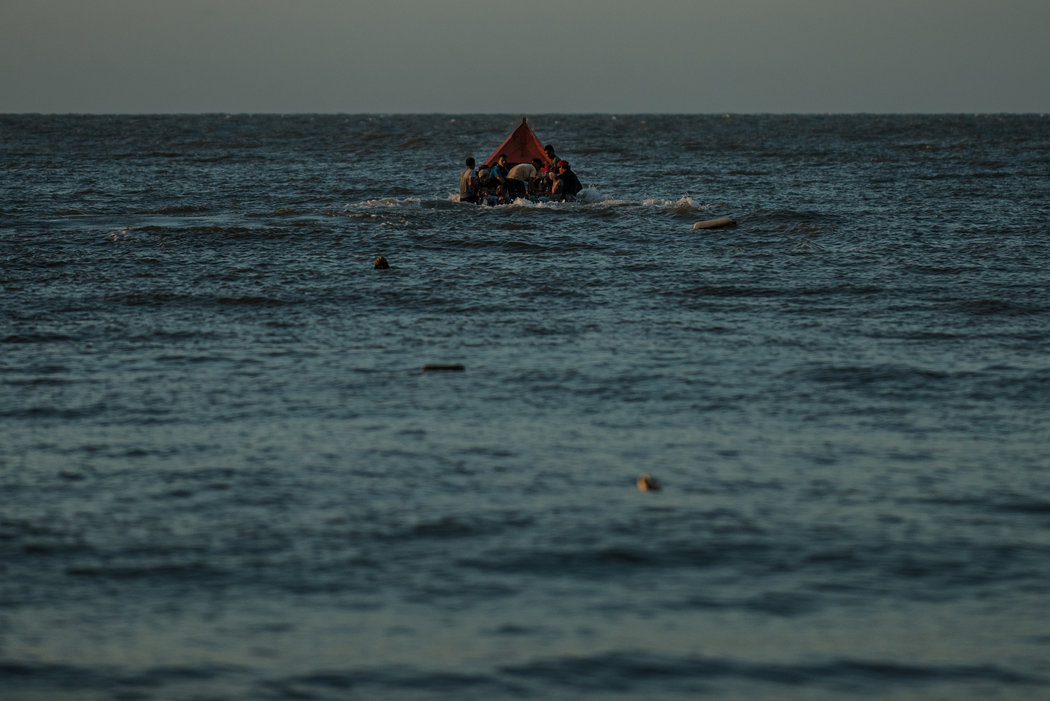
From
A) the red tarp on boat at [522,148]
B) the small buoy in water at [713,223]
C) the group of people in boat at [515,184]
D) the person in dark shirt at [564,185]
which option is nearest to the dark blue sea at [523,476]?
the small buoy in water at [713,223]

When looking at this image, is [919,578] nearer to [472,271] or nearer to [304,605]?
[304,605]

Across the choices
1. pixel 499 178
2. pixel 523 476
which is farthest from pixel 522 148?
pixel 523 476

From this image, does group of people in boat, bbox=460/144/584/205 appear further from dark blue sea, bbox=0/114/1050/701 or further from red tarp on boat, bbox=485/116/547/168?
dark blue sea, bbox=0/114/1050/701

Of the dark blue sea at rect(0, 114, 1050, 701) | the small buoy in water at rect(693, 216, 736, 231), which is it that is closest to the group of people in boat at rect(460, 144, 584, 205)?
the small buoy in water at rect(693, 216, 736, 231)

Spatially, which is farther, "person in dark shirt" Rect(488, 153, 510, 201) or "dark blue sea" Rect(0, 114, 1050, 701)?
"person in dark shirt" Rect(488, 153, 510, 201)

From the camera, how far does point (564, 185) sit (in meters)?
28.3

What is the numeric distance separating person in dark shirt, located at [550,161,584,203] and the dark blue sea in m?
7.91

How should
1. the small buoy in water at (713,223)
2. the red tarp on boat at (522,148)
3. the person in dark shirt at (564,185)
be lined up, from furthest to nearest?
1. the red tarp on boat at (522,148)
2. the person in dark shirt at (564,185)
3. the small buoy in water at (713,223)

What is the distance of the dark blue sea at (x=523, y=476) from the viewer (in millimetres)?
5824

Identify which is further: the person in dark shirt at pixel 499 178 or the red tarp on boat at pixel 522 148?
the red tarp on boat at pixel 522 148

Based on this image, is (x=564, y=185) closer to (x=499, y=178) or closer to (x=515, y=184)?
(x=515, y=184)

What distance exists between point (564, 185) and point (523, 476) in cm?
2042

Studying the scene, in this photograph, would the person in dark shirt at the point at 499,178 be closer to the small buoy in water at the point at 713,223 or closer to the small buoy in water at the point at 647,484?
the small buoy in water at the point at 713,223

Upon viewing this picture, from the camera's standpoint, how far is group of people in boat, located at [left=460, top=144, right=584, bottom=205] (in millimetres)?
28078
